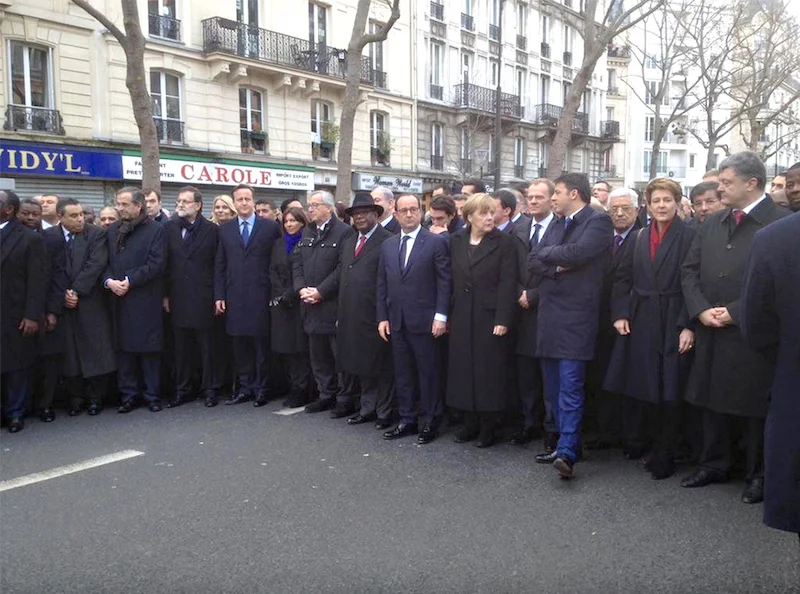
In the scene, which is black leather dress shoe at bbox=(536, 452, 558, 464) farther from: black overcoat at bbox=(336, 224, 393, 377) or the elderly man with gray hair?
the elderly man with gray hair

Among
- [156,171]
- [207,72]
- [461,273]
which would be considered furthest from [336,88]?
[461,273]

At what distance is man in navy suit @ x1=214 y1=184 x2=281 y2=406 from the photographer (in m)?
7.46

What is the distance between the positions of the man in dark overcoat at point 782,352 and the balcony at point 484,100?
3232 cm

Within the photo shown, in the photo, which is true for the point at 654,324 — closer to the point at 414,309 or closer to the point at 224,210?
the point at 414,309

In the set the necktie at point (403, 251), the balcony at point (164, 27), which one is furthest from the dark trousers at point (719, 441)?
the balcony at point (164, 27)

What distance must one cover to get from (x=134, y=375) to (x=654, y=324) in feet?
17.1

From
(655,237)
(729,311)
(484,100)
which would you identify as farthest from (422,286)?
(484,100)

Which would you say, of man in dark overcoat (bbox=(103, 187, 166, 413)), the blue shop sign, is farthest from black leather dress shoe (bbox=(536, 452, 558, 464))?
the blue shop sign

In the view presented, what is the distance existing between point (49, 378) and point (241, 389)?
1.88 metres

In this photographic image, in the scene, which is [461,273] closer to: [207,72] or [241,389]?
[241,389]

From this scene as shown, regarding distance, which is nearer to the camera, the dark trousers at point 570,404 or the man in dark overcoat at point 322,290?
the dark trousers at point 570,404

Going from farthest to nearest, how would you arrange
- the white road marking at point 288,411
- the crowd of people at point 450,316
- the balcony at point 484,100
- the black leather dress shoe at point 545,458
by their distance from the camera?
the balcony at point 484,100, the white road marking at point 288,411, the black leather dress shoe at point 545,458, the crowd of people at point 450,316

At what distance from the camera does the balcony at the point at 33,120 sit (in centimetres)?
1852

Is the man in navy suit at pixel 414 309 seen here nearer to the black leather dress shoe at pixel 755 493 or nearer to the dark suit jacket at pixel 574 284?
the dark suit jacket at pixel 574 284
